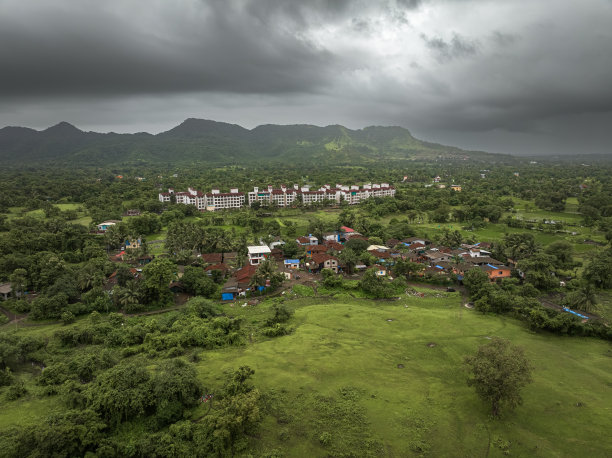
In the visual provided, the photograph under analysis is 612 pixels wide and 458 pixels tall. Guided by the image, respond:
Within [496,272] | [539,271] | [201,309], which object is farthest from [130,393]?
[539,271]

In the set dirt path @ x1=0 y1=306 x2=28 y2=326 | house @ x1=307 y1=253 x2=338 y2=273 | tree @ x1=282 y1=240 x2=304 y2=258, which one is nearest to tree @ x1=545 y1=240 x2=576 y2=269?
house @ x1=307 y1=253 x2=338 y2=273

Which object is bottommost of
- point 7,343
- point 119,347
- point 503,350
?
point 119,347

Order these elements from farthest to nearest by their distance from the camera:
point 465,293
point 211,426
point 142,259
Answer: point 142,259 → point 465,293 → point 211,426

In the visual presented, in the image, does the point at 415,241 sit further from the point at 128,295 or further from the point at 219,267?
the point at 128,295

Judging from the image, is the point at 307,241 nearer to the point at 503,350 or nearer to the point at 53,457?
the point at 503,350

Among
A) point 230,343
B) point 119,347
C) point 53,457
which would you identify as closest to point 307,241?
point 230,343

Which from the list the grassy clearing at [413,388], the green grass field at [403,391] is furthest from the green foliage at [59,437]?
the grassy clearing at [413,388]

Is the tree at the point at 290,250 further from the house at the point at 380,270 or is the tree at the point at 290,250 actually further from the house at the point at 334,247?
the house at the point at 380,270
